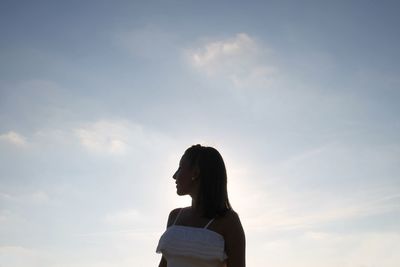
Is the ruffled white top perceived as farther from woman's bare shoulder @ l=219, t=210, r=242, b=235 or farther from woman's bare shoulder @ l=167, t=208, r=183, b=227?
woman's bare shoulder @ l=167, t=208, r=183, b=227

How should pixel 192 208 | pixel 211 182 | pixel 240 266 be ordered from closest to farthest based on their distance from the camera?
pixel 240 266 < pixel 211 182 < pixel 192 208

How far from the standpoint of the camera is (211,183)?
6711 millimetres

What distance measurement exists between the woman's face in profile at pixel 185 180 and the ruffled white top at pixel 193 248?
559 mm

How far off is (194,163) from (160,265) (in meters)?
1.68

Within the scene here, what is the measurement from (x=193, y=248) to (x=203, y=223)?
0.44m

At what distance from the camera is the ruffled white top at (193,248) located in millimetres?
6422

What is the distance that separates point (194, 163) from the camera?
6.96m

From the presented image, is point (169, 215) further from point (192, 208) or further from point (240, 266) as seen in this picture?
point (240, 266)

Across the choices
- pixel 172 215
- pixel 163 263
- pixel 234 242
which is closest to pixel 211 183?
pixel 234 242

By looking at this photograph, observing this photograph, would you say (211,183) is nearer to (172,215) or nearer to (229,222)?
(229,222)

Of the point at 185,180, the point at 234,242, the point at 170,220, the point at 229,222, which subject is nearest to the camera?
the point at 234,242

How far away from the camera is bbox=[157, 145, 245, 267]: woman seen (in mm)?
6422

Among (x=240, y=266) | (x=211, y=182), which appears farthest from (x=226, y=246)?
(x=211, y=182)

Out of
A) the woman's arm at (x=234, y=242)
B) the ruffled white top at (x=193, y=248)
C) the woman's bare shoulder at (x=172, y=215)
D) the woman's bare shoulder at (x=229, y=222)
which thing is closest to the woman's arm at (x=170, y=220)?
the woman's bare shoulder at (x=172, y=215)
